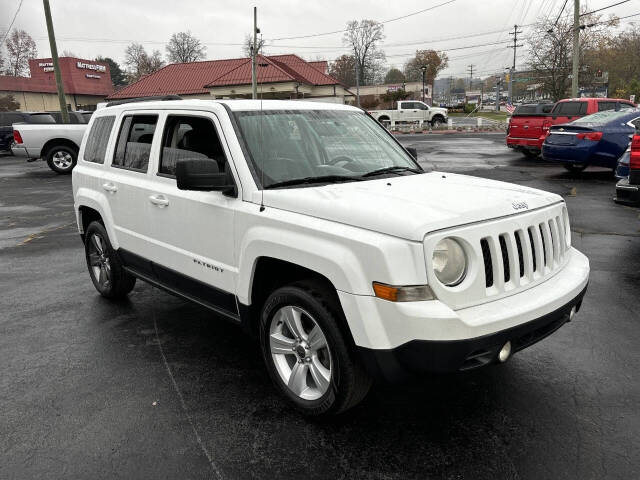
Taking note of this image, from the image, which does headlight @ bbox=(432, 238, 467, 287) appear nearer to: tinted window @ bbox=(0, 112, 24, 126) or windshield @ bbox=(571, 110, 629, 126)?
windshield @ bbox=(571, 110, 629, 126)

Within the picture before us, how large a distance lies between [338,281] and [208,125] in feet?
5.57

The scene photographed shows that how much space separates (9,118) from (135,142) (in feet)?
75.7

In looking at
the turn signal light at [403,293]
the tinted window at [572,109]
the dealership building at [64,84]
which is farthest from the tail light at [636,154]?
the dealership building at [64,84]

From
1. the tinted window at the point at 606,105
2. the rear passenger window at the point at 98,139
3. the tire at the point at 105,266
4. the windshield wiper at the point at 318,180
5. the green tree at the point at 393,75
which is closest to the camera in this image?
the windshield wiper at the point at 318,180

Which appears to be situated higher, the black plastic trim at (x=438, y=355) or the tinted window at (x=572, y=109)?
the tinted window at (x=572, y=109)

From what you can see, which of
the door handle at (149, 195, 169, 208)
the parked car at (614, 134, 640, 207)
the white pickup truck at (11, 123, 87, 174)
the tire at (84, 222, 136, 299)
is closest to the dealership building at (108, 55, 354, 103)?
the white pickup truck at (11, 123, 87, 174)

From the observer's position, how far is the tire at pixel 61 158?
1698cm

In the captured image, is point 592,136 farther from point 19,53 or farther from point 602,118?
point 19,53

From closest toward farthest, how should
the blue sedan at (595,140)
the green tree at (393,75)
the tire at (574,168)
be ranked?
the blue sedan at (595,140)
the tire at (574,168)
the green tree at (393,75)

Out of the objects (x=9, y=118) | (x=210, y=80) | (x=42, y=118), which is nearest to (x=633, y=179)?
(x=42, y=118)

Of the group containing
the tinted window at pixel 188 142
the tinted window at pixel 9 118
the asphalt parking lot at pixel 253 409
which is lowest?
the asphalt parking lot at pixel 253 409

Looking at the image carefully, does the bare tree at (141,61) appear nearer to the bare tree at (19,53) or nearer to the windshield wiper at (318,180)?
the bare tree at (19,53)

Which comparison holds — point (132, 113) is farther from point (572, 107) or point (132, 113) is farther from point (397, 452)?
point (572, 107)

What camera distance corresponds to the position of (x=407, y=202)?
2.95 meters
